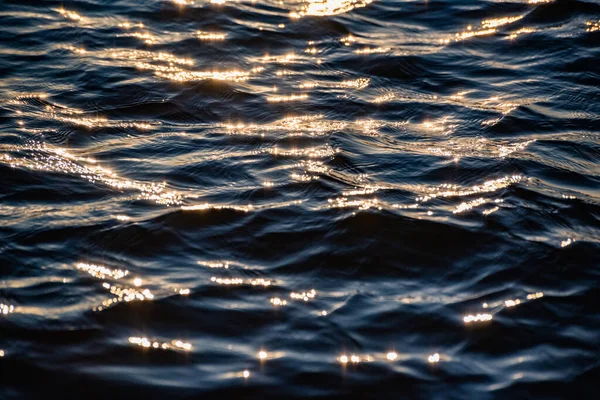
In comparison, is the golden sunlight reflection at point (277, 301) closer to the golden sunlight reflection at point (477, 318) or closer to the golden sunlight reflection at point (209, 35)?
the golden sunlight reflection at point (477, 318)

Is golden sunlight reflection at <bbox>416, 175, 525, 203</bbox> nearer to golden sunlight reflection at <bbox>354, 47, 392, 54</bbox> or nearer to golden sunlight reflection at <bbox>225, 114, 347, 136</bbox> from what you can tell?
golden sunlight reflection at <bbox>225, 114, 347, 136</bbox>

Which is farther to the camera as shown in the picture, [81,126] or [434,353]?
[81,126]

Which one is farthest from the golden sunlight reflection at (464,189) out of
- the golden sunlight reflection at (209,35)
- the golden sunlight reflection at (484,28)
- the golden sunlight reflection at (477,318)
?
the golden sunlight reflection at (209,35)

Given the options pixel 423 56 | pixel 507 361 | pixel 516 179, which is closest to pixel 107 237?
pixel 507 361

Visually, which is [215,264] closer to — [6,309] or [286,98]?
[6,309]

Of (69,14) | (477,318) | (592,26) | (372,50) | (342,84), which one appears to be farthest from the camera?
(592,26)

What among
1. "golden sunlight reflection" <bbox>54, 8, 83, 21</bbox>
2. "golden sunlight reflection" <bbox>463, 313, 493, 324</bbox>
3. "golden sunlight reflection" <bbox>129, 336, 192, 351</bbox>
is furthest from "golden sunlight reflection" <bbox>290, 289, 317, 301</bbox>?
"golden sunlight reflection" <bbox>54, 8, 83, 21</bbox>

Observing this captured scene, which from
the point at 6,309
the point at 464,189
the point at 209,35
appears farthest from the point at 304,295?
the point at 209,35

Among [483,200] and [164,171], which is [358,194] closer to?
[483,200]
